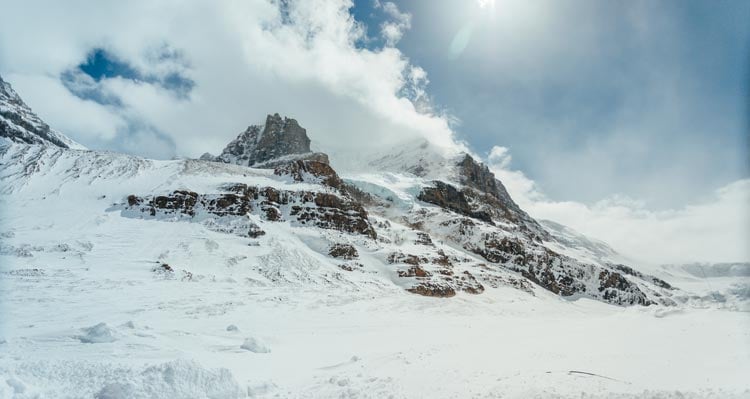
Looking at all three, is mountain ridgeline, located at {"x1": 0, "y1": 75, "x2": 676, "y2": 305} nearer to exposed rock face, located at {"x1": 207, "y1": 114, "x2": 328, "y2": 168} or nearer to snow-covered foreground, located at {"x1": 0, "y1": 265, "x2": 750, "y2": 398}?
snow-covered foreground, located at {"x1": 0, "y1": 265, "x2": 750, "y2": 398}

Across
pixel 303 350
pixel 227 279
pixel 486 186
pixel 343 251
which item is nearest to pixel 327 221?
pixel 343 251

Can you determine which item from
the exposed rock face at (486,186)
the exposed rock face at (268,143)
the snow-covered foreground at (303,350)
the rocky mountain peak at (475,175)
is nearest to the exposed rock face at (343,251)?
the snow-covered foreground at (303,350)

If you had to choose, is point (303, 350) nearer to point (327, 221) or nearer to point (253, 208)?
point (253, 208)

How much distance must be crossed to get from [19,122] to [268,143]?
77732 mm

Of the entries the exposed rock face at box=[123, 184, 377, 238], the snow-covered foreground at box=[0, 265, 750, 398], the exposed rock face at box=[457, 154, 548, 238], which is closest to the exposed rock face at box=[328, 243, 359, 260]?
the exposed rock face at box=[123, 184, 377, 238]

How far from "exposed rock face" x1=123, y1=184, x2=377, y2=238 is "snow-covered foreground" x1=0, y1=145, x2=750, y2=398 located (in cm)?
240

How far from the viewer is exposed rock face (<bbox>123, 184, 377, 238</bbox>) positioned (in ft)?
167

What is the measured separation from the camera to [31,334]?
50.9 feet

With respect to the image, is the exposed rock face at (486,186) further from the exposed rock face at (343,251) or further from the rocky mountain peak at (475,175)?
the exposed rock face at (343,251)

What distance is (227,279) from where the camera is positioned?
36219mm

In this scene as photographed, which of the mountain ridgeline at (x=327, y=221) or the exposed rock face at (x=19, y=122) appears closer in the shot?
the mountain ridgeline at (x=327, y=221)

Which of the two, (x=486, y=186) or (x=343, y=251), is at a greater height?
(x=486, y=186)

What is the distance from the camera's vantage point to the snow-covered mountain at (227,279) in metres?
13.2

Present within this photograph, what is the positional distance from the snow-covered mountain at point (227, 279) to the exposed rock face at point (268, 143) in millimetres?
70937
